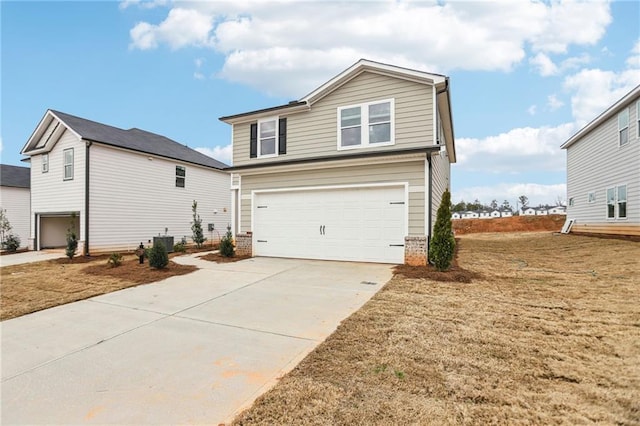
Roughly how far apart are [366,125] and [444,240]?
4.80 meters

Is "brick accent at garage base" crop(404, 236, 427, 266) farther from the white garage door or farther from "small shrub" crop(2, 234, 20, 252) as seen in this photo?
"small shrub" crop(2, 234, 20, 252)

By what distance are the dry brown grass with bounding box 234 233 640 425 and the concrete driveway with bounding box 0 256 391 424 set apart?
48 cm

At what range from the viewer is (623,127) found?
14133 mm

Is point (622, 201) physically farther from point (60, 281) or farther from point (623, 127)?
point (60, 281)

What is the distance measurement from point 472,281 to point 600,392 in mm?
4571

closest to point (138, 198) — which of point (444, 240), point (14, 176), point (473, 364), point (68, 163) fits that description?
point (68, 163)

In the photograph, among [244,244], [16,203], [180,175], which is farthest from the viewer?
[16,203]

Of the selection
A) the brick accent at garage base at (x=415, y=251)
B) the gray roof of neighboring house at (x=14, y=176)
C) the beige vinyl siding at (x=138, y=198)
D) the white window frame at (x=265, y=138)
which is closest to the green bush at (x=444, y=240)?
the brick accent at garage base at (x=415, y=251)

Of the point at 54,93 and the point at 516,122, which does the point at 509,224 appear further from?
the point at 54,93

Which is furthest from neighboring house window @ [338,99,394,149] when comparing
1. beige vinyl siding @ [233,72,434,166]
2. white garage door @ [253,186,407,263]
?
white garage door @ [253,186,407,263]

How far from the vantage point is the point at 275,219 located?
11609 mm

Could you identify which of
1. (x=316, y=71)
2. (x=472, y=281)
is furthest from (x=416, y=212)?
(x=316, y=71)

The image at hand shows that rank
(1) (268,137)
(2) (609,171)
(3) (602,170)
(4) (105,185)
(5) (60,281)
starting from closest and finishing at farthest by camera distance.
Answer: (5) (60,281), (1) (268,137), (4) (105,185), (2) (609,171), (3) (602,170)

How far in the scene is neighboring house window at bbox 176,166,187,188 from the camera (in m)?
17.8
